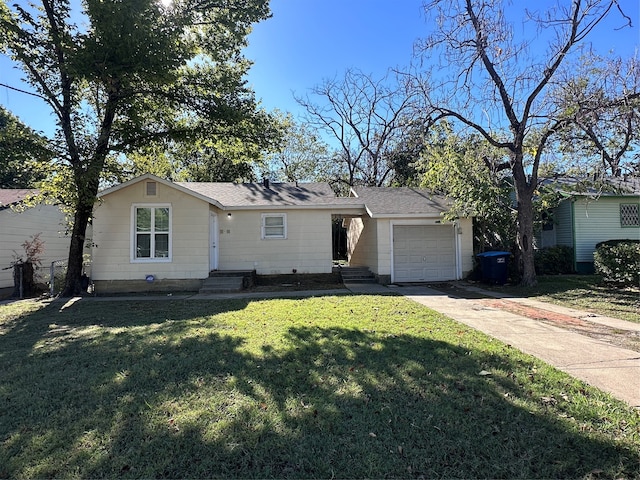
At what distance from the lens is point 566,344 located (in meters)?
5.19

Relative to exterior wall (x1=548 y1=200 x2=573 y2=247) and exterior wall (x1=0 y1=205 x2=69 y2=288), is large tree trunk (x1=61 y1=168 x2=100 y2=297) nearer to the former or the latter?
exterior wall (x1=0 y1=205 x2=69 y2=288)

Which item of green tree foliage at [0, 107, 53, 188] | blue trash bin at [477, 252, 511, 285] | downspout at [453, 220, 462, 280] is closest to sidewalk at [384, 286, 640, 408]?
blue trash bin at [477, 252, 511, 285]

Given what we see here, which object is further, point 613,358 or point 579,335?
point 579,335

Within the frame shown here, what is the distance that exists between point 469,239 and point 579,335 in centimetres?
823

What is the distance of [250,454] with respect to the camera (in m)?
2.62

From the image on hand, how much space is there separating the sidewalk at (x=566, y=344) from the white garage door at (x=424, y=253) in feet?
15.2

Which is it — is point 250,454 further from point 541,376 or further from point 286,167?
point 286,167

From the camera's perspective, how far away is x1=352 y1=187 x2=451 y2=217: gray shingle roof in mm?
13172

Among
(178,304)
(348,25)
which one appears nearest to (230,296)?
(178,304)

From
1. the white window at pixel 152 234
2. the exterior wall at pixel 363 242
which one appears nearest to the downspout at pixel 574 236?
the exterior wall at pixel 363 242

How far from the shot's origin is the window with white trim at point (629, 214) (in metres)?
15.1

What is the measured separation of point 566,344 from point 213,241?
11.0m

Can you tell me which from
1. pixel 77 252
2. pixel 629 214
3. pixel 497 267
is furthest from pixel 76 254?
pixel 629 214

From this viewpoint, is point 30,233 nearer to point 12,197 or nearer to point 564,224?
point 12,197
